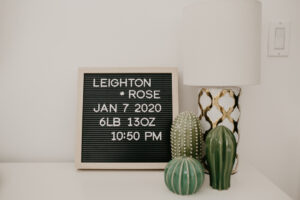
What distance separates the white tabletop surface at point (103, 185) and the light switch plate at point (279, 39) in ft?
1.54

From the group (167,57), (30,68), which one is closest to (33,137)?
(30,68)

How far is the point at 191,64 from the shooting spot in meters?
0.90

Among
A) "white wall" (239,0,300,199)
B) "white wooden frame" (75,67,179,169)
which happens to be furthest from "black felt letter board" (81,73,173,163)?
"white wall" (239,0,300,199)

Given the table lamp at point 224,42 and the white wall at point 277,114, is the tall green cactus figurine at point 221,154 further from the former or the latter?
the white wall at point 277,114

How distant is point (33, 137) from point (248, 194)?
A: 2.71ft

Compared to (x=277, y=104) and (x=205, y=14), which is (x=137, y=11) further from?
(x=277, y=104)

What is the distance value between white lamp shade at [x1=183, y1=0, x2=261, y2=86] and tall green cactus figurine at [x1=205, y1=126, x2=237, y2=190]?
0.49 ft

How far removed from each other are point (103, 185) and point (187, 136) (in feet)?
0.98

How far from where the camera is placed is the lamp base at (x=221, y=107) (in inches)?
37.3

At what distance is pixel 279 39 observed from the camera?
115cm

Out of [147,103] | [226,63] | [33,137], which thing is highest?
[226,63]

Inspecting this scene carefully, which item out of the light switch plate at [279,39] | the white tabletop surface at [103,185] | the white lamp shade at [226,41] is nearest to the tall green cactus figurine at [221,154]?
the white tabletop surface at [103,185]

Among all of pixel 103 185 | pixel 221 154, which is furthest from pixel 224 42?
pixel 103 185

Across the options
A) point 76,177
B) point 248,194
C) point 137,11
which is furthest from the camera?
point 137,11
